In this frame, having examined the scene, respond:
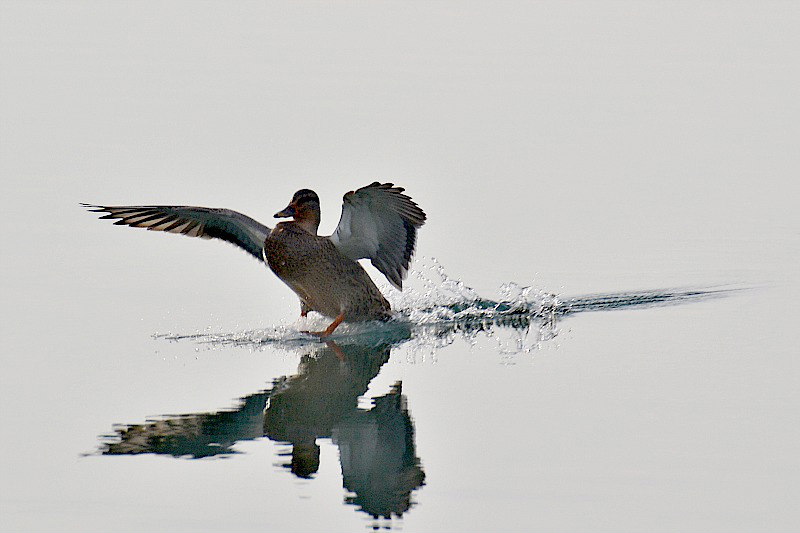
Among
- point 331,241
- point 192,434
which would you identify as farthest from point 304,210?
point 192,434

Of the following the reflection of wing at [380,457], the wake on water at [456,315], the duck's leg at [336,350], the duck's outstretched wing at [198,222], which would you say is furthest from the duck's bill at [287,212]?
the reflection of wing at [380,457]

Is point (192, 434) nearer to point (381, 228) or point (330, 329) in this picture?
point (330, 329)

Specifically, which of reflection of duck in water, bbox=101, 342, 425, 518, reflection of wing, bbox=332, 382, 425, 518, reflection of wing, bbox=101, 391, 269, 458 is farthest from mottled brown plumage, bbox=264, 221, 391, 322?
reflection of wing, bbox=101, 391, 269, 458

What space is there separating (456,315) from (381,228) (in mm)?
764

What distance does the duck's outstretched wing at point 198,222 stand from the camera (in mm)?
9383

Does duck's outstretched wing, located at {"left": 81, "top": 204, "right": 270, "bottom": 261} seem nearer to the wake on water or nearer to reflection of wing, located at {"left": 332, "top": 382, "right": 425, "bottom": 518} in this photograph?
the wake on water

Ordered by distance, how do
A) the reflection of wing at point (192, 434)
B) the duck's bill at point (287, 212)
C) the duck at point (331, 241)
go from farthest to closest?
1. the duck's bill at point (287, 212)
2. the duck at point (331, 241)
3. the reflection of wing at point (192, 434)

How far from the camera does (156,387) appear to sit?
23.9ft

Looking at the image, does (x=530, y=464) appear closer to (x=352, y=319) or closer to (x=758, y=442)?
(x=758, y=442)

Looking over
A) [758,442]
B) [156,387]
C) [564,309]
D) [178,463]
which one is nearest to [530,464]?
[758,442]

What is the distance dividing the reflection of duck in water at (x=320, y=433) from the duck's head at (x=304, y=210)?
212 centimetres

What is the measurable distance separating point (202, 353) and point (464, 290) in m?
2.16

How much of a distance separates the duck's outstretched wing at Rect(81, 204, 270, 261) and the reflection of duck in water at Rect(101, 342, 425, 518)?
228cm

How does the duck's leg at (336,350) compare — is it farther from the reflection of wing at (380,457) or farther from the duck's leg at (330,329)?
the reflection of wing at (380,457)
